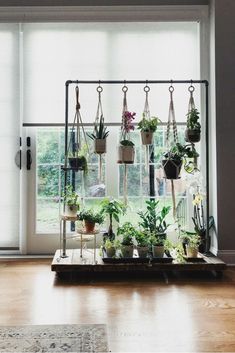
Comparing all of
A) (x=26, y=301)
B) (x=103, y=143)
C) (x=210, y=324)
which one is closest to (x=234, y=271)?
(x=210, y=324)

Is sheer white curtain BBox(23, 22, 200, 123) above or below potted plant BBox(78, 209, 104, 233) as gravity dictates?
above

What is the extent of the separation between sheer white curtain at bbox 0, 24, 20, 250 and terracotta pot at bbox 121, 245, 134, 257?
109 centimetres

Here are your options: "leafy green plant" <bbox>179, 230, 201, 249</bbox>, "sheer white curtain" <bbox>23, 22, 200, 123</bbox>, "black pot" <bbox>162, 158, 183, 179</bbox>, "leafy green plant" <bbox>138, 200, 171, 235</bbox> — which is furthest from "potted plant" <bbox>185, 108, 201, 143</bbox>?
"leafy green plant" <bbox>179, 230, 201, 249</bbox>

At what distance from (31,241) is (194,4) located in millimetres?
2505

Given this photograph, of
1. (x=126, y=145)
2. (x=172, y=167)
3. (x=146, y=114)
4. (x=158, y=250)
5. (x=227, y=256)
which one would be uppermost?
(x=146, y=114)

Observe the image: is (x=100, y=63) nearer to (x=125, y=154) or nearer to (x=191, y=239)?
(x=125, y=154)

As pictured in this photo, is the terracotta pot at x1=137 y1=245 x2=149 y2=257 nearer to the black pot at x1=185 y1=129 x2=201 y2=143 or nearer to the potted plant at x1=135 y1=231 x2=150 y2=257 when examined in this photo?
the potted plant at x1=135 y1=231 x2=150 y2=257

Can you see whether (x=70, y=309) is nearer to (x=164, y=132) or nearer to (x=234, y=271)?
(x=234, y=271)

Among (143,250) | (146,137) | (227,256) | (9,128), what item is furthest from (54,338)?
(9,128)

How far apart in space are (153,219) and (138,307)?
3.21 ft

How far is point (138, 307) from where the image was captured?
2.19 m

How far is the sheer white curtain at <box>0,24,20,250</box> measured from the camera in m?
3.32

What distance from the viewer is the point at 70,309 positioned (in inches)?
85.4

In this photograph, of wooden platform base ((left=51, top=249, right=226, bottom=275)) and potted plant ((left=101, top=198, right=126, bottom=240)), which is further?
potted plant ((left=101, top=198, right=126, bottom=240))
